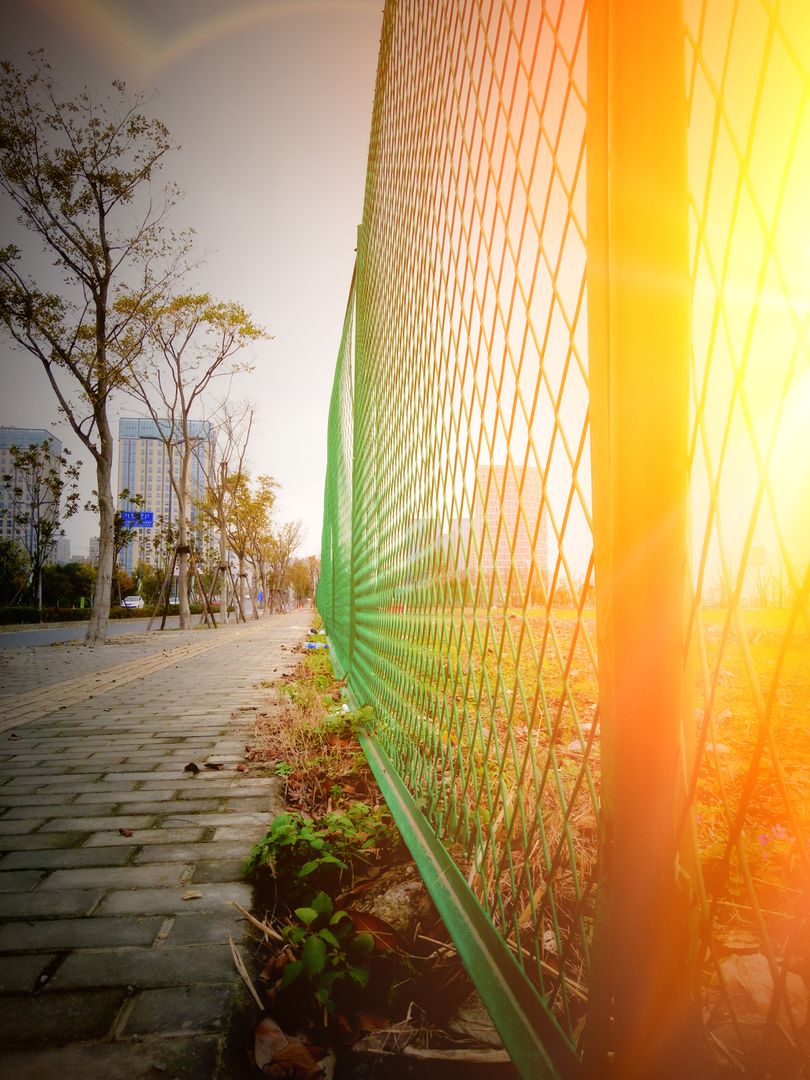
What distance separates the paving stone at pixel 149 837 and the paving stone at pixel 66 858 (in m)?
0.06

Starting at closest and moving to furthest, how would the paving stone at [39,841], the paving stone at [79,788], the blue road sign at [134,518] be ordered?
the paving stone at [39,841]
the paving stone at [79,788]
the blue road sign at [134,518]

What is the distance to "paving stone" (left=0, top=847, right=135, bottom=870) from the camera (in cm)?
198

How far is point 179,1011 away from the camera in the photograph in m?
1.26

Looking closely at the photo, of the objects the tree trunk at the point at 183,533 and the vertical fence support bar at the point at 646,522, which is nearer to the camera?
the vertical fence support bar at the point at 646,522

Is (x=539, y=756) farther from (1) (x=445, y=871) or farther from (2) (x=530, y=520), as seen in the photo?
(2) (x=530, y=520)

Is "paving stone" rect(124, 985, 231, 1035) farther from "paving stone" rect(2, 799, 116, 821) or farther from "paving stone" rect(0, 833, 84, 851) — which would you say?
"paving stone" rect(2, 799, 116, 821)

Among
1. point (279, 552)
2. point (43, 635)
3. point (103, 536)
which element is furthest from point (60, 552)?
point (103, 536)

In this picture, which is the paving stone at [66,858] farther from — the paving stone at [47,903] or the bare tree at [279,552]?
the bare tree at [279,552]

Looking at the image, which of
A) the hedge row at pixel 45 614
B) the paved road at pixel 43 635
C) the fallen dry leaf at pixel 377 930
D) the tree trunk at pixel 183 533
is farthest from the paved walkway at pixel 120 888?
the hedge row at pixel 45 614

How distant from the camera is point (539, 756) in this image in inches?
94.0

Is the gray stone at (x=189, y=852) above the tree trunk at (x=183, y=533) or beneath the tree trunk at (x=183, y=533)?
beneath

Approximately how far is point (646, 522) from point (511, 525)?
58 cm

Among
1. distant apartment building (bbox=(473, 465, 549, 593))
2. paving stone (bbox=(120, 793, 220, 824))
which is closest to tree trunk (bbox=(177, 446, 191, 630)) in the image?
paving stone (bbox=(120, 793, 220, 824))

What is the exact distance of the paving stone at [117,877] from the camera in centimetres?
184
